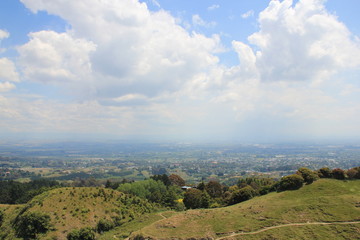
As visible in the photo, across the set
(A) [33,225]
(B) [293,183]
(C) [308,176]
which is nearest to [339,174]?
(C) [308,176]

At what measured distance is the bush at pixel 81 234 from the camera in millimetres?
32188

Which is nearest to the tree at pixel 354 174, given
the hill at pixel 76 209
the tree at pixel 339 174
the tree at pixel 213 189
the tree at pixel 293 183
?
the tree at pixel 339 174

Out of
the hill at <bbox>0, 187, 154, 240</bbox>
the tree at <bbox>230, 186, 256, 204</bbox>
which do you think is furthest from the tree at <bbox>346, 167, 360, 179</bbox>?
the hill at <bbox>0, 187, 154, 240</bbox>

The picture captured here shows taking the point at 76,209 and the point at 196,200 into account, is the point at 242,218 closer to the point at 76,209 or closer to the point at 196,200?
the point at 196,200

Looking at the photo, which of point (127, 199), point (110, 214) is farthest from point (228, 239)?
point (127, 199)

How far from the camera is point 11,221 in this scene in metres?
39.0

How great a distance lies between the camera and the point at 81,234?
1284 inches

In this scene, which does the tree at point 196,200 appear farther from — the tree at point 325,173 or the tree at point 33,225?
the tree at point 33,225

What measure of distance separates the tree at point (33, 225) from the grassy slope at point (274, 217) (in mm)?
16463

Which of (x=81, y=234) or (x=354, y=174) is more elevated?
(x=354, y=174)

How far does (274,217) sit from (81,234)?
25949 mm

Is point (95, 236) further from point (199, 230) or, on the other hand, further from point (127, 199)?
point (199, 230)

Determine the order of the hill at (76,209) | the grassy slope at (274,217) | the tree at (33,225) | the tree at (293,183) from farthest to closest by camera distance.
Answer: the tree at (293,183) → the hill at (76,209) → the tree at (33,225) → the grassy slope at (274,217)

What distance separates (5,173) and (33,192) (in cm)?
12313
